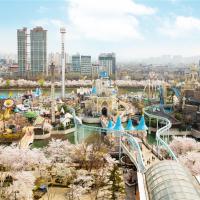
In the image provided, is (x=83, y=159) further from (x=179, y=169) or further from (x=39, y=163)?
(x=179, y=169)

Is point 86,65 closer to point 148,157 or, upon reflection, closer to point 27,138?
point 27,138

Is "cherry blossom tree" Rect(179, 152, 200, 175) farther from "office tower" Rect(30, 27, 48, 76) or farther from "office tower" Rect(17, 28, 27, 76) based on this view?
"office tower" Rect(17, 28, 27, 76)

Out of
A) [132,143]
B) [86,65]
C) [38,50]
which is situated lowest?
[132,143]

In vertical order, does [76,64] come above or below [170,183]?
above

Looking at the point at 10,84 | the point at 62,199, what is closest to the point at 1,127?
the point at 62,199

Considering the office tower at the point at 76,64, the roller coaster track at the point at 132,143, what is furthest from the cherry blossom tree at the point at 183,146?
the office tower at the point at 76,64

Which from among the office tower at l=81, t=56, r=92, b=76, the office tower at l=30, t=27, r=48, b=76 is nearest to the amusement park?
the office tower at l=30, t=27, r=48, b=76

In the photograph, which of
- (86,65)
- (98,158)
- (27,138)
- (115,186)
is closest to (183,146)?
(98,158)
